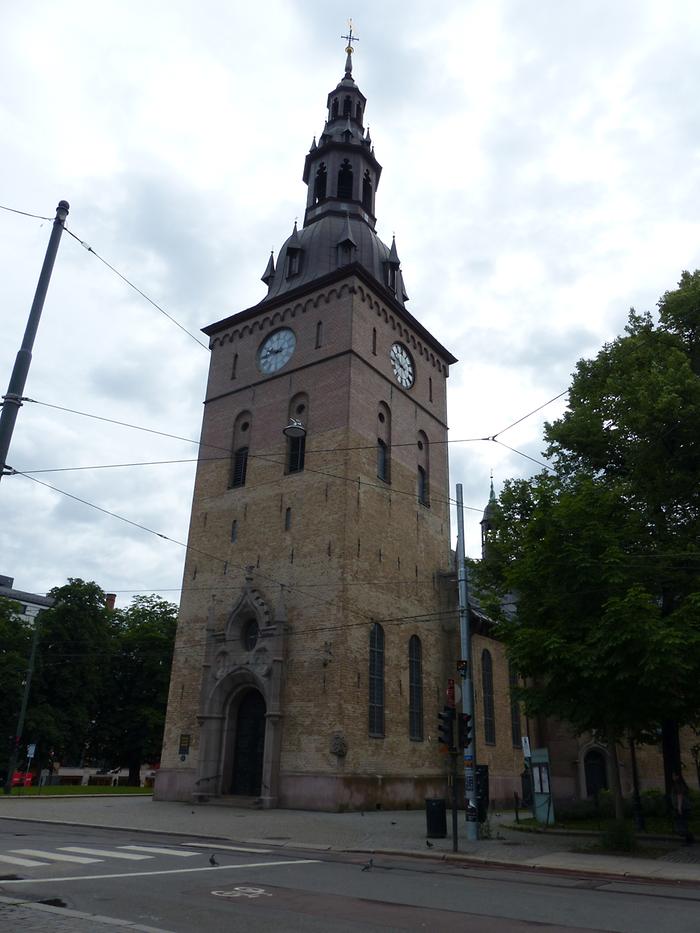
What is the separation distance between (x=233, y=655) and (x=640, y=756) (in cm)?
2350

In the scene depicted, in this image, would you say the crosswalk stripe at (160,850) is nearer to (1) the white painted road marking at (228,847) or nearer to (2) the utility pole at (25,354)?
(1) the white painted road marking at (228,847)

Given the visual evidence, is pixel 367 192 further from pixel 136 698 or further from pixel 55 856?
pixel 55 856

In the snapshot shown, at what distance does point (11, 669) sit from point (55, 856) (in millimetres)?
32276

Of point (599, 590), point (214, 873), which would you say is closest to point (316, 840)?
point (214, 873)

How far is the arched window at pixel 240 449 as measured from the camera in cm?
3344

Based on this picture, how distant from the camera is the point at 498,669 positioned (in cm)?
3631

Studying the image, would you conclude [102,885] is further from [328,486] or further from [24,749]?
[24,749]

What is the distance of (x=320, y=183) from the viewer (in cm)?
4075

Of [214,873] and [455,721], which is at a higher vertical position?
[455,721]

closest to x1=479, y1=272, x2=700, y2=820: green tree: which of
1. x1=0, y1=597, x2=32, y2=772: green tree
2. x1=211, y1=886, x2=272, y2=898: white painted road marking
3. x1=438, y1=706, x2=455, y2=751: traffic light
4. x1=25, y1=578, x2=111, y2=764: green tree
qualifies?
x1=438, y1=706, x2=455, y2=751: traffic light

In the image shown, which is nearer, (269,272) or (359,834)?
(359,834)

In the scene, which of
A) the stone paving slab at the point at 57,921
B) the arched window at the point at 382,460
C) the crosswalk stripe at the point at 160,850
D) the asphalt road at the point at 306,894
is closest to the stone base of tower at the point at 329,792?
the asphalt road at the point at 306,894

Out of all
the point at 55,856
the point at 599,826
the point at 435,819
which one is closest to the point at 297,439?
the point at 435,819

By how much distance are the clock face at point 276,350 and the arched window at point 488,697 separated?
1703 centimetres
